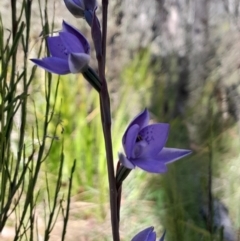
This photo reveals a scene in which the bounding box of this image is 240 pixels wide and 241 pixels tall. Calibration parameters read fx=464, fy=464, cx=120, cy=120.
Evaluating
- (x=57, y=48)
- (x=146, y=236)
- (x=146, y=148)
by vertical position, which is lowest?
(x=146, y=236)

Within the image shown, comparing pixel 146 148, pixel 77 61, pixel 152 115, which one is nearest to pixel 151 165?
pixel 146 148

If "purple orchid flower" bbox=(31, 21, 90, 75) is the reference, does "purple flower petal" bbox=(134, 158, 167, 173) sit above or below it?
below

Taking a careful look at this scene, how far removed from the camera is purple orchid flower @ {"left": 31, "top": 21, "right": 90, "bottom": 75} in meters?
0.46

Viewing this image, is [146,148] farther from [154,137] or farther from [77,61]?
[77,61]

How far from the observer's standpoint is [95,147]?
165cm

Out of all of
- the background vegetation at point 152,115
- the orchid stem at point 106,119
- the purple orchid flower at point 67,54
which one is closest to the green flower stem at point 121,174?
the orchid stem at point 106,119

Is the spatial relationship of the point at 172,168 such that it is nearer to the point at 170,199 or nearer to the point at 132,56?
the point at 170,199

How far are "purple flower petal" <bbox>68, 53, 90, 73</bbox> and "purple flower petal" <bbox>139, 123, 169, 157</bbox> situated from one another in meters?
0.10

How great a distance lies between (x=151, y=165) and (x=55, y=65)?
0.14 m

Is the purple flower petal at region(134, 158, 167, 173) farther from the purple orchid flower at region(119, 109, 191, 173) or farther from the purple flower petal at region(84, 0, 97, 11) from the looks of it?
the purple flower petal at region(84, 0, 97, 11)

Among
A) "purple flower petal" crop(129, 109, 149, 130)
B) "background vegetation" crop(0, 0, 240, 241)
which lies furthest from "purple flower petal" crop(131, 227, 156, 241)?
"background vegetation" crop(0, 0, 240, 241)

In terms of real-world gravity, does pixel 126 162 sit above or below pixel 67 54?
below

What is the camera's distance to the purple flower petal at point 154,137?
0.50 m

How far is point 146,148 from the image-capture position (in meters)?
0.50
